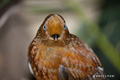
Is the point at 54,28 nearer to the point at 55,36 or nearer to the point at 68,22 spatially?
the point at 55,36

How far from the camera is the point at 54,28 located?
4.76 feet

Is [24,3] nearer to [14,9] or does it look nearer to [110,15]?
[14,9]

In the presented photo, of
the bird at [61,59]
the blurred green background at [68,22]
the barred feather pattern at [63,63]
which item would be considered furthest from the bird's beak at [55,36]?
the blurred green background at [68,22]

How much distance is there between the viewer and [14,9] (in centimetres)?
230

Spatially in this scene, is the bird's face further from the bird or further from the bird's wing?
the bird's wing

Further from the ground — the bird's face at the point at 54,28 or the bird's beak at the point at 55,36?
the bird's face at the point at 54,28

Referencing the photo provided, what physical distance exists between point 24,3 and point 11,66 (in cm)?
68

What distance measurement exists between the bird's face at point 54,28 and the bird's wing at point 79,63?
137mm

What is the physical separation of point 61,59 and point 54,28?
237mm

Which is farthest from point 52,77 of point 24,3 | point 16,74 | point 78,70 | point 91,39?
point 24,3

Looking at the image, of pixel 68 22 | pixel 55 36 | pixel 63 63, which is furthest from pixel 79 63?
pixel 68 22

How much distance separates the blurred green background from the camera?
1964 millimetres

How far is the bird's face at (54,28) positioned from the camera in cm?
146

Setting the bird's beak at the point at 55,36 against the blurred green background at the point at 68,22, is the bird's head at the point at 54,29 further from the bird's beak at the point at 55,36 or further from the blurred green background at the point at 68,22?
the blurred green background at the point at 68,22
